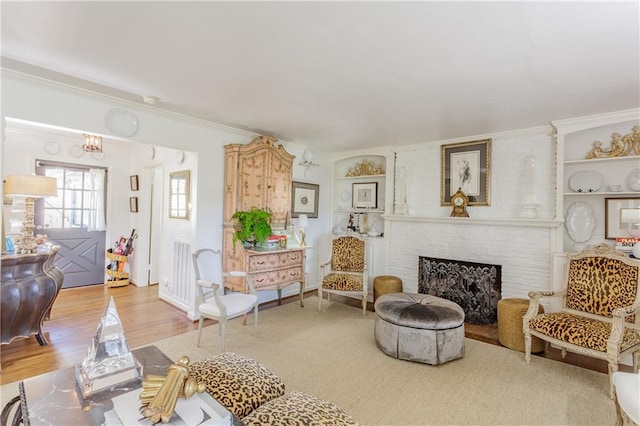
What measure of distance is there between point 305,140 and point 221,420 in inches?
153

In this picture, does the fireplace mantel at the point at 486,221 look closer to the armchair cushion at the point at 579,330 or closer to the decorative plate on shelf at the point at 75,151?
the armchair cushion at the point at 579,330

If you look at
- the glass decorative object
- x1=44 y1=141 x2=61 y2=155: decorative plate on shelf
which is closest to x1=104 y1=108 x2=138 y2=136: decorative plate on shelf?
the glass decorative object

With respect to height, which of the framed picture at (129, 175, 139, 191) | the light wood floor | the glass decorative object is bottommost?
the light wood floor

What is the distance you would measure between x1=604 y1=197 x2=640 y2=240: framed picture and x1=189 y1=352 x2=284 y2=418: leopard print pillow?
374cm

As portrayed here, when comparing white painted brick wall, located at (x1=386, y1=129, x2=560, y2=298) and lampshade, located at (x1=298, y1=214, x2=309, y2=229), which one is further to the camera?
lampshade, located at (x1=298, y1=214, x2=309, y2=229)

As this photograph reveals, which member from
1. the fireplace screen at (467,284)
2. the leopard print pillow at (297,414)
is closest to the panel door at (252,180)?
the fireplace screen at (467,284)

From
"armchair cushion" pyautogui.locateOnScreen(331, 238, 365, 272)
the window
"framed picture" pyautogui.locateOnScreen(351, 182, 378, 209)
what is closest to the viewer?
"armchair cushion" pyautogui.locateOnScreen(331, 238, 365, 272)

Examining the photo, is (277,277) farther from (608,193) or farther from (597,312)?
(608,193)

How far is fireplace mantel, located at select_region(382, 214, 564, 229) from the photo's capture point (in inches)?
134

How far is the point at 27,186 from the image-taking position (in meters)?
3.01

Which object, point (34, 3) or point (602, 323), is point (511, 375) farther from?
point (34, 3)

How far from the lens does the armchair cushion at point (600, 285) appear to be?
2.64 meters

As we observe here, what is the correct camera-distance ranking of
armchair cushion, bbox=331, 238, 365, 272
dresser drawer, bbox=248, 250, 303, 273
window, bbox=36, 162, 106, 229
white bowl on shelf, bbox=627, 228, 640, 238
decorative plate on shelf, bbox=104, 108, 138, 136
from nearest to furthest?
decorative plate on shelf, bbox=104, 108, 138, 136 → white bowl on shelf, bbox=627, 228, 640, 238 → dresser drawer, bbox=248, 250, 303, 273 → armchair cushion, bbox=331, 238, 365, 272 → window, bbox=36, 162, 106, 229

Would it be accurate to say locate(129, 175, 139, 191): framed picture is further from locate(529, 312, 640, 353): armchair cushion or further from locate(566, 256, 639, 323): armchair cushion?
locate(566, 256, 639, 323): armchair cushion
